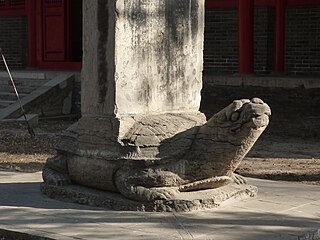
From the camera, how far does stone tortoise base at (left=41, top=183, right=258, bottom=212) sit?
662 cm

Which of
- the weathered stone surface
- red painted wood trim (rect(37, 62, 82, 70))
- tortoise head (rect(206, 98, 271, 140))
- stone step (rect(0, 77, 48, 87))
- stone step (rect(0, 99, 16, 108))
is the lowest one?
stone step (rect(0, 99, 16, 108))

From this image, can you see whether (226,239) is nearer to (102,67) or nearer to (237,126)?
(237,126)

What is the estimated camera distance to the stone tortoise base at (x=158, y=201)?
21.7 feet

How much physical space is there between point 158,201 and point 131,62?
1.30 meters

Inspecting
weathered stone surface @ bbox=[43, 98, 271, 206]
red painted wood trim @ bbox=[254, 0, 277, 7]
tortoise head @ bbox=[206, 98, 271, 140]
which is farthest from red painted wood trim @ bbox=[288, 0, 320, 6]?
tortoise head @ bbox=[206, 98, 271, 140]

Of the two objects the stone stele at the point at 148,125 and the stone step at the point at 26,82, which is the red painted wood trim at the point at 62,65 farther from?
the stone stele at the point at 148,125

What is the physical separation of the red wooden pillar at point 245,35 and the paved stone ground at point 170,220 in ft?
28.2

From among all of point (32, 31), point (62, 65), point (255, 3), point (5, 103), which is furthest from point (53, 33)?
point (255, 3)

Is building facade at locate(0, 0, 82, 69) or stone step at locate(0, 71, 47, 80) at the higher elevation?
building facade at locate(0, 0, 82, 69)

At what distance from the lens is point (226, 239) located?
5.79 m

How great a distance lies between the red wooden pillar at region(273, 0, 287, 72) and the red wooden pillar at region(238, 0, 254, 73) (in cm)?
70

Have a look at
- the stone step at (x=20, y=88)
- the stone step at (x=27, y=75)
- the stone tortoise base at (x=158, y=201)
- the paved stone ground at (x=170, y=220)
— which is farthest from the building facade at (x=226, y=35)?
the paved stone ground at (x=170, y=220)

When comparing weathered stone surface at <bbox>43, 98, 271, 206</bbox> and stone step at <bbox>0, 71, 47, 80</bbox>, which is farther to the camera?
stone step at <bbox>0, 71, 47, 80</bbox>

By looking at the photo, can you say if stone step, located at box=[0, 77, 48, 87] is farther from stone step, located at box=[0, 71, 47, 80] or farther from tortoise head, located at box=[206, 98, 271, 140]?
tortoise head, located at box=[206, 98, 271, 140]
